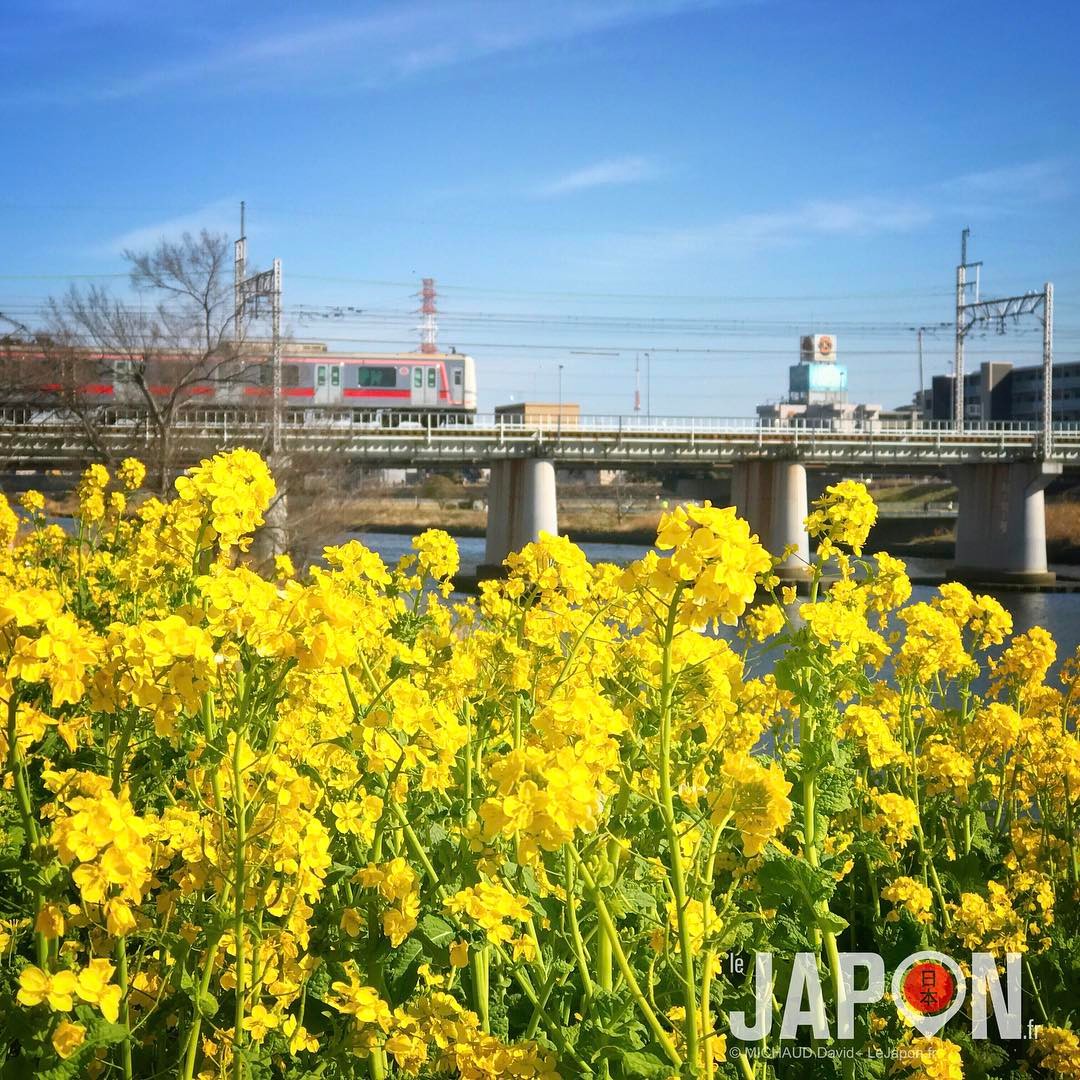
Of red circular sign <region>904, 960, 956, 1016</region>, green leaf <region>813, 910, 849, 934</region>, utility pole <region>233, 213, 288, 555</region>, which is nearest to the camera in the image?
green leaf <region>813, 910, 849, 934</region>

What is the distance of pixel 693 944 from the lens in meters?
2.28

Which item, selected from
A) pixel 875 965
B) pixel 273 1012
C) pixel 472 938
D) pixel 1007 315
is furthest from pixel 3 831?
pixel 1007 315

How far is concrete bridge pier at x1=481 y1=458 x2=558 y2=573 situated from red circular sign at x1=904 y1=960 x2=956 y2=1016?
33.9m

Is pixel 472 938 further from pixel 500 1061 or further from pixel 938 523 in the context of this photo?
pixel 938 523

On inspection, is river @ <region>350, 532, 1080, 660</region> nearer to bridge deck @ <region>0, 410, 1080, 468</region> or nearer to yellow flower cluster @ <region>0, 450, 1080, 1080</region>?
bridge deck @ <region>0, 410, 1080, 468</region>

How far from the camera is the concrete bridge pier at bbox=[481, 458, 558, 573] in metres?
37.9

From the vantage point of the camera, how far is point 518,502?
3866cm

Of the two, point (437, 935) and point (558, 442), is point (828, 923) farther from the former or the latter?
point (558, 442)

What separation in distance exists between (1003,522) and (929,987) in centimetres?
4151

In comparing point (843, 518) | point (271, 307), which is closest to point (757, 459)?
point (271, 307)

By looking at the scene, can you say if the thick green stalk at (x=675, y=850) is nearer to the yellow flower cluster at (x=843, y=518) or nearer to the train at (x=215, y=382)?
the yellow flower cluster at (x=843, y=518)

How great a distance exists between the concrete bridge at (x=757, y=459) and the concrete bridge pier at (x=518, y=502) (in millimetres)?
44

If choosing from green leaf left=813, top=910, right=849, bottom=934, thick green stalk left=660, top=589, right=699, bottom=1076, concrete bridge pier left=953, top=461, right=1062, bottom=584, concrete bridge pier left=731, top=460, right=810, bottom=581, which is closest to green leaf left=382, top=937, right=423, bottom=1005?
thick green stalk left=660, top=589, right=699, bottom=1076

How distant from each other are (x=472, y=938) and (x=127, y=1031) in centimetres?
69
